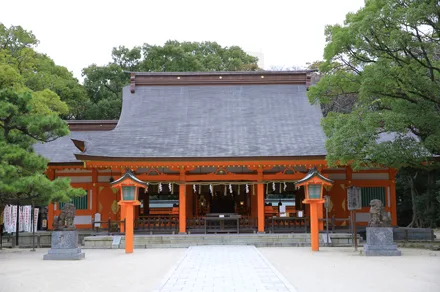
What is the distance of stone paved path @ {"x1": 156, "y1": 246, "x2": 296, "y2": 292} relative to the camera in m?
8.92

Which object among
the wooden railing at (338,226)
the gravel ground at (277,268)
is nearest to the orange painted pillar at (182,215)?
the gravel ground at (277,268)

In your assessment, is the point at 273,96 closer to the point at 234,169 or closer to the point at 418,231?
the point at 234,169

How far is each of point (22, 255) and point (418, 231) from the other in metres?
14.6

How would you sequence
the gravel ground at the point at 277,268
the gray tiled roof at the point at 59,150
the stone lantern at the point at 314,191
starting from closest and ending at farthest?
the gravel ground at the point at 277,268, the stone lantern at the point at 314,191, the gray tiled roof at the point at 59,150

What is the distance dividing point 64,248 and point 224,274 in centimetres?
593

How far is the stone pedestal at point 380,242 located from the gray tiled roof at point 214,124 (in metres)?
4.56

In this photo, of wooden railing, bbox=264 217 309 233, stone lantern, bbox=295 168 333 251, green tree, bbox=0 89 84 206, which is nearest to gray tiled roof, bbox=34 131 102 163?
green tree, bbox=0 89 84 206

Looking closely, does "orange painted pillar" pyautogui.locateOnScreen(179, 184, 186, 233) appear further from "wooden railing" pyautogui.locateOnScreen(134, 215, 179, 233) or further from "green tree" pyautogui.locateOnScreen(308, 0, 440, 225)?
"green tree" pyautogui.locateOnScreen(308, 0, 440, 225)

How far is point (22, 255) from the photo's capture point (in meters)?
15.5

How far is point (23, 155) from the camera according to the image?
14.6 metres

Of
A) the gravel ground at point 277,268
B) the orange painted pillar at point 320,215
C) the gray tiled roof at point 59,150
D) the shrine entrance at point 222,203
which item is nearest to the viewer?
the gravel ground at point 277,268

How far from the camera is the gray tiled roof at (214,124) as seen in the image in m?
18.8

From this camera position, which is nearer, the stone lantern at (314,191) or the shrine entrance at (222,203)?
the stone lantern at (314,191)

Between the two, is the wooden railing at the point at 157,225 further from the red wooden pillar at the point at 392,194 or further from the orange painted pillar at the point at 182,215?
the red wooden pillar at the point at 392,194
